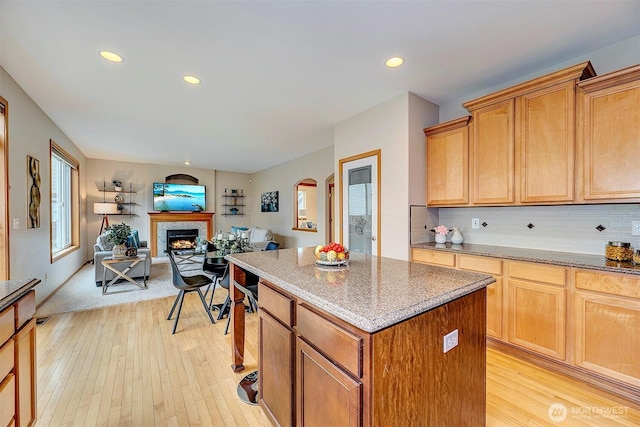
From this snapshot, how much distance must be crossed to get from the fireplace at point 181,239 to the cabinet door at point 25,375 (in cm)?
663

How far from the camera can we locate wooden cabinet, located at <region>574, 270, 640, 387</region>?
1.85 m

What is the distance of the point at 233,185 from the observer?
8992 mm

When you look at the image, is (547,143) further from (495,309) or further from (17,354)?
(17,354)

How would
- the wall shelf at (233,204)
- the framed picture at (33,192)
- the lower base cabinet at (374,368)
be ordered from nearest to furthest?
the lower base cabinet at (374,368) → the framed picture at (33,192) → the wall shelf at (233,204)

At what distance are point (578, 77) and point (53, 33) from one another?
13.5ft

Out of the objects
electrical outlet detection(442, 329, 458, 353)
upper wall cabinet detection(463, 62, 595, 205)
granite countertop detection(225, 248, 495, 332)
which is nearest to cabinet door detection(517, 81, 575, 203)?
upper wall cabinet detection(463, 62, 595, 205)

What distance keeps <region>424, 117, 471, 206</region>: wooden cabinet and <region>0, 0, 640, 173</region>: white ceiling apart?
453mm

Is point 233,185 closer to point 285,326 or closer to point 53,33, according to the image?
point 53,33

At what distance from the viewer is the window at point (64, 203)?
473 cm

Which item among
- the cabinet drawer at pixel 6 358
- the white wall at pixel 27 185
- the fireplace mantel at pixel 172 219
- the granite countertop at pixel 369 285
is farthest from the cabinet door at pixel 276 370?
the fireplace mantel at pixel 172 219

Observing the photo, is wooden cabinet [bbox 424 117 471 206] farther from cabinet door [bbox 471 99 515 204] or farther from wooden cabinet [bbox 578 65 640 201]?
wooden cabinet [bbox 578 65 640 201]

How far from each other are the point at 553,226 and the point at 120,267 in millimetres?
5952

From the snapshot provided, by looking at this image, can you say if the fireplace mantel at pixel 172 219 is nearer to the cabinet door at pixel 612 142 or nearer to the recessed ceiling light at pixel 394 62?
the recessed ceiling light at pixel 394 62

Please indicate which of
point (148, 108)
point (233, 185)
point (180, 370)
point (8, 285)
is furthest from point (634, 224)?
point (233, 185)
